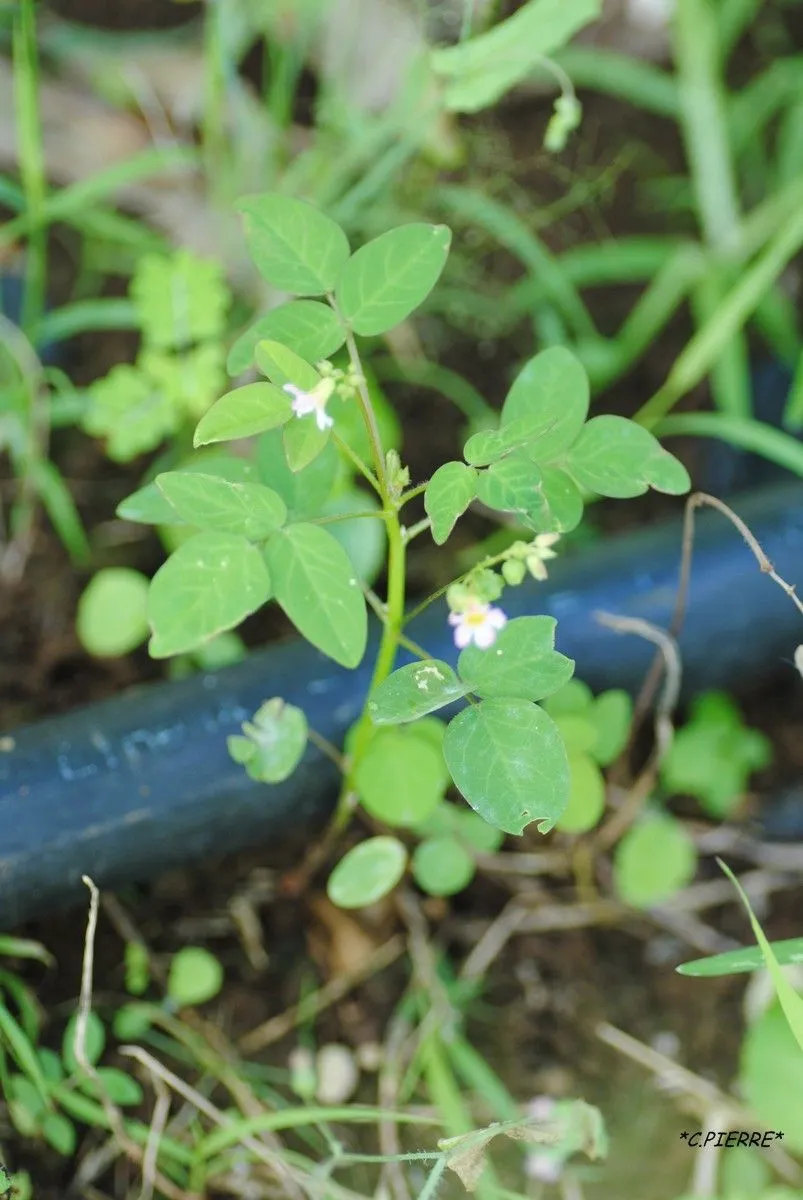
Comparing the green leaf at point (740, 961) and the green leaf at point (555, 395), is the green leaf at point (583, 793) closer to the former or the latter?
the green leaf at point (740, 961)

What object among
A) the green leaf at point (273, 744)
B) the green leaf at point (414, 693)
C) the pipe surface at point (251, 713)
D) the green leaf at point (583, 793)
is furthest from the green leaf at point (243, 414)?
the green leaf at point (583, 793)

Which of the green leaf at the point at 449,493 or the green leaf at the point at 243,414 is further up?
the green leaf at the point at 243,414

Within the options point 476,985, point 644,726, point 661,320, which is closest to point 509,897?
point 476,985

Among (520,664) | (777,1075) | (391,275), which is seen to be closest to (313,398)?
(391,275)

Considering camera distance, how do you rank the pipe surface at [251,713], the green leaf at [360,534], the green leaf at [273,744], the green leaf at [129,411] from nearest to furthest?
the green leaf at [273,744] → the pipe surface at [251,713] → the green leaf at [360,534] → the green leaf at [129,411]

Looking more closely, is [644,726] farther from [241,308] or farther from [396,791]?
[241,308]
